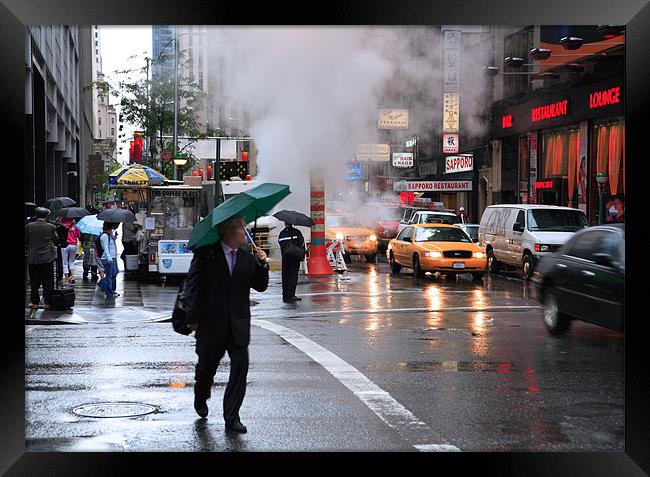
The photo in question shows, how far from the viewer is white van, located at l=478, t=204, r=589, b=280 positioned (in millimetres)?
23453

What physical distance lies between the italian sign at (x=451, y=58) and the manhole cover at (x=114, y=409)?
32.2 m

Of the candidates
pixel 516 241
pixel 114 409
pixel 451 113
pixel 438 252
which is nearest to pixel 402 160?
pixel 451 113

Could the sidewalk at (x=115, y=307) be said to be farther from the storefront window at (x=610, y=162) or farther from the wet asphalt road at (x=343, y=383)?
the storefront window at (x=610, y=162)

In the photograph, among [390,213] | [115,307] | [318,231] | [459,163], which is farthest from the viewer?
[459,163]

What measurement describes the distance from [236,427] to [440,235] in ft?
59.5

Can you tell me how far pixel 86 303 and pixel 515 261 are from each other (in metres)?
12.4

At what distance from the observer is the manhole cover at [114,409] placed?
8.01 meters

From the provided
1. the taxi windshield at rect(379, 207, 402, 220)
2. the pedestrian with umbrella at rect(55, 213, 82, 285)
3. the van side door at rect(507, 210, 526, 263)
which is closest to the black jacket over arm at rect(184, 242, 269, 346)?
the pedestrian with umbrella at rect(55, 213, 82, 285)

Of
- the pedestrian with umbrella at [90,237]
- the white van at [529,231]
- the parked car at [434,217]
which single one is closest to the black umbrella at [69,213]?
the pedestrian with umbrella at [90,237]

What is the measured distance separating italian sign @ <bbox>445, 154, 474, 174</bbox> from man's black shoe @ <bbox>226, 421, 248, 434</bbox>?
1672 inches

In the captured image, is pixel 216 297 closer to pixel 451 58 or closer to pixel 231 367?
pixel 231 367

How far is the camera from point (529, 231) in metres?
24.0

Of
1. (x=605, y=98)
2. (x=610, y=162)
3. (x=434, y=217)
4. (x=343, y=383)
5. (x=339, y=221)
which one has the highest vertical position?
(x=605, y=98)
